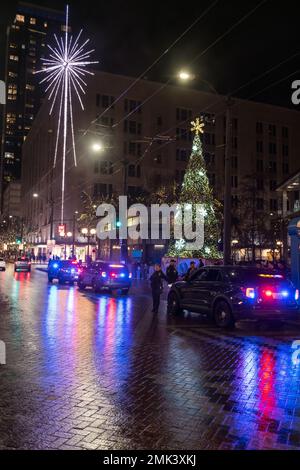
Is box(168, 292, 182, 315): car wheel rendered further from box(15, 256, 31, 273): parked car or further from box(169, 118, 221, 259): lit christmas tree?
box(15, 256, 31, 273): parked car

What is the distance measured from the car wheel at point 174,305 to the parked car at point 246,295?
1527mm

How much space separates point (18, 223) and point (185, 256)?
90661 millimetres

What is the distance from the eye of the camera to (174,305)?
14.6 meters

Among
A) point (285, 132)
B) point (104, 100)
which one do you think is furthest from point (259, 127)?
point (104, 100)

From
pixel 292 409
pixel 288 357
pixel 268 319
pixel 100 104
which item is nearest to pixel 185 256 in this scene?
pixel 268 319

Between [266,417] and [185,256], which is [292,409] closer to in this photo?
[266,417]

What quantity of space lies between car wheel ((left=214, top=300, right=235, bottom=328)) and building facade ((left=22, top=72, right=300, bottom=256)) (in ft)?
130

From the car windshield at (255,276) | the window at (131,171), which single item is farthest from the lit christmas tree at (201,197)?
the window at (131,171)

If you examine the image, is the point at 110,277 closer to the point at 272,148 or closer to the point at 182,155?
the point at 182,155

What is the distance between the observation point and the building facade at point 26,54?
560 feet

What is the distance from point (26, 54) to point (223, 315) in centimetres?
18216

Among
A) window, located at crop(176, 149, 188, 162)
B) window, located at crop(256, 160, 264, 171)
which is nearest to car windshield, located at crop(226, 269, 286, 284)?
window, located at crop(176, 149, 188, 162)

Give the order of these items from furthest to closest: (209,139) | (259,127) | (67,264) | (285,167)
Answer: (285,167) < (259,127) < (209,139) < (67,264)

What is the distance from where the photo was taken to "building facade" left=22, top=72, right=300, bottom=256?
67875 mm
